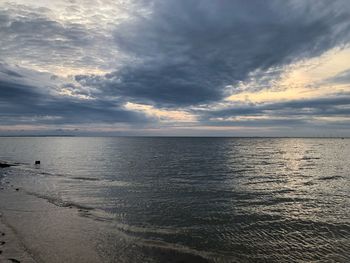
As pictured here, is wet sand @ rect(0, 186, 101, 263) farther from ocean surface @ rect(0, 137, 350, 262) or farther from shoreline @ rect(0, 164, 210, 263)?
ocean surface @ rect(0, 137, 350, 262)

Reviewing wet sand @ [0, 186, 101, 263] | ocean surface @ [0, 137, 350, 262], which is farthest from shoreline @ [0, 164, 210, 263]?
ocean surface @ [0, 137, 350, 262]

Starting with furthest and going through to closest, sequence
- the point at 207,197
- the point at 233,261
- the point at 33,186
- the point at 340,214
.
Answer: the point at 33,186 → the point at 207,197 → the point at 340,214 → the point at 233,261

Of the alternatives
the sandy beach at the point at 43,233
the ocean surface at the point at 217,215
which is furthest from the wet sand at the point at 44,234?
the ocean surface at the point at 217,215

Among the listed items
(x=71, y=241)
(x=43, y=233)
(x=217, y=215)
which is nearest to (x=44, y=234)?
(x=43, y=233)

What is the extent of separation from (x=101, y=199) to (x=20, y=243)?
528 inches

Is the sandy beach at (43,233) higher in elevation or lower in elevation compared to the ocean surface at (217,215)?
higher

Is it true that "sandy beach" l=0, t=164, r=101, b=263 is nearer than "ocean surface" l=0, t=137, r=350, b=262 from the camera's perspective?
Yes

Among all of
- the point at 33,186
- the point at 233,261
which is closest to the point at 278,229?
the point at 233,261

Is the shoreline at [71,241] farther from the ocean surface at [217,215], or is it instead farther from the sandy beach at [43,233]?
the ocean surface at [217,215]

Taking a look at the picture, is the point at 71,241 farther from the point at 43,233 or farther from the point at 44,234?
the point at 43,233

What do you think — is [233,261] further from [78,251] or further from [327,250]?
[78,251]

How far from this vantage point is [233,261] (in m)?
15.3

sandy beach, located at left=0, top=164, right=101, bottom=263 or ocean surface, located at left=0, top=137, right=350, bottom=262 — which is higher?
sandy beach, located at left=0, top=164, right=101, bottom=263

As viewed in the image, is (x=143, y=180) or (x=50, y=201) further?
(x=143, y=180)
